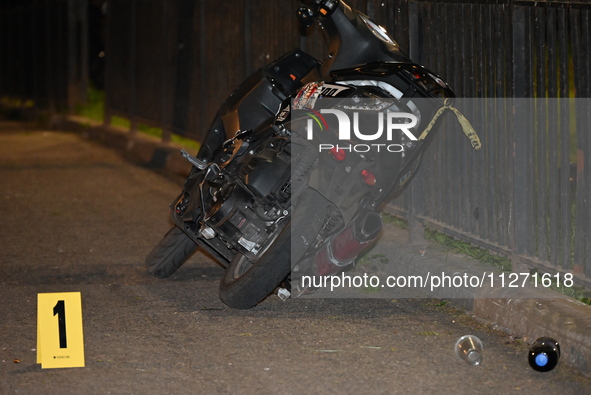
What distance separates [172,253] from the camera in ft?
20.8

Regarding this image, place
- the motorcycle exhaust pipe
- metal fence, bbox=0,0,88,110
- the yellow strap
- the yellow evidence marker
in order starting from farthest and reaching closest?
metal fence, bbox=0,0,88,110, the yellow strap, the motorcycle exhaust pipe, the yellow evidence marker

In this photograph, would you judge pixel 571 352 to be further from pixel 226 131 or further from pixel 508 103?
pixel 226 131

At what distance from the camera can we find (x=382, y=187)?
214 inches

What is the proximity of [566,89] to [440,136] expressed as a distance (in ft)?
4.28

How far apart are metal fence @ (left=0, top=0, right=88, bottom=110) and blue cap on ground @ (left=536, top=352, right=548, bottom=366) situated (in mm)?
15984

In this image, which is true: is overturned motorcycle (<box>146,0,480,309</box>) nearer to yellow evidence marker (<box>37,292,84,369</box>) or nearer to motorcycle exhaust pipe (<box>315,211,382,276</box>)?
motorcycle exhaust pipe (<box>315,211,382,276</box>)

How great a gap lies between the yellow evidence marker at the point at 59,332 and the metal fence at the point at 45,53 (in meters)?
15.1

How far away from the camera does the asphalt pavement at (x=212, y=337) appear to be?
Result: 4.34 meters

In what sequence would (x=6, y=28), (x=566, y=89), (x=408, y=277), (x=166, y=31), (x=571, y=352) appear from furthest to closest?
(x=6, y=28), (x=166, y=31), (x=408, y=277), (x=566, y=89), (x=571, y=352)

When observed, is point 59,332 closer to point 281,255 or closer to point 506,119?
point 281,255

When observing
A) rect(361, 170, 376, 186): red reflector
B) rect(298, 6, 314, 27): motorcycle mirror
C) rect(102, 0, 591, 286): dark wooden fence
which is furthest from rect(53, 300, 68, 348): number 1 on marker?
rect(102, 0, 591, 286): dark wooden fence

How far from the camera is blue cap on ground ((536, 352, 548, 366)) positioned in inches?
173

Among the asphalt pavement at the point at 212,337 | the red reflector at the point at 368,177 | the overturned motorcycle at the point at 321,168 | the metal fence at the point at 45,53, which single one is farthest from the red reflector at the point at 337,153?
the metal fence at the point at 45,53

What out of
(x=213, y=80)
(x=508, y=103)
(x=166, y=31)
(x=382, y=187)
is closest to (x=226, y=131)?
(x=382, y=187)
